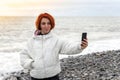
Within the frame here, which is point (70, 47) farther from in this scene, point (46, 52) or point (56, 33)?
point (56, 33)

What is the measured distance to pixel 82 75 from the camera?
1200 centimetres

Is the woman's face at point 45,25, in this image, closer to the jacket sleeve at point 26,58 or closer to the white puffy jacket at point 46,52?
the white puffy jacket at point 46,52

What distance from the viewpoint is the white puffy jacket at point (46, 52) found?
5.20 m

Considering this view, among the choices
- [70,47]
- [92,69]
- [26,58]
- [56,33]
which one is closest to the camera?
[70,47]

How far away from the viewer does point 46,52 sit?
5.21 m

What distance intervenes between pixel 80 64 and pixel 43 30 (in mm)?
9092

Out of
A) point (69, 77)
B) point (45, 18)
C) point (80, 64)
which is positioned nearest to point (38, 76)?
point (45, 18)

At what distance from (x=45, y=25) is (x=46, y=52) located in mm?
412

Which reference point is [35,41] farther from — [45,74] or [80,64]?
[80,64]

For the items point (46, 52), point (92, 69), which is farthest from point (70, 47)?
point (92, 69)

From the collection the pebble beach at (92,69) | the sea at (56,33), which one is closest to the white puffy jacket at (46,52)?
the pebble beach at (92,69)

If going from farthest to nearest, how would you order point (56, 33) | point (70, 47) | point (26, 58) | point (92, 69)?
point (56, 33) < point (92, 69) < point (26, 58) < point (70, 47)

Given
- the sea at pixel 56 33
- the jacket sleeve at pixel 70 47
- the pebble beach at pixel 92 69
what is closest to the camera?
the jacket sleeve at pixel 70 47

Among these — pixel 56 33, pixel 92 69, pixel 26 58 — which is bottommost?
pixel 56 33
